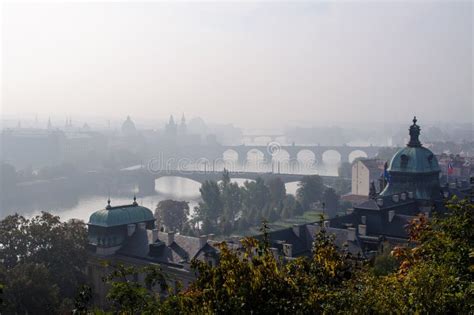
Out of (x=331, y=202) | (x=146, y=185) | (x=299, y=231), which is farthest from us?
(x=146, y=185)

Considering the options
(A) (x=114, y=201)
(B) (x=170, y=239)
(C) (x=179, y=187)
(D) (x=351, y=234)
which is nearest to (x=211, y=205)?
(B) (x=170, y=239)

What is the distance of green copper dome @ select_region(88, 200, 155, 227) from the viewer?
31.6 m

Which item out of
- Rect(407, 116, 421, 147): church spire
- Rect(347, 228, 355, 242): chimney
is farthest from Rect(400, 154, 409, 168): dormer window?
Rect(347, 228, 355, 242): chimney

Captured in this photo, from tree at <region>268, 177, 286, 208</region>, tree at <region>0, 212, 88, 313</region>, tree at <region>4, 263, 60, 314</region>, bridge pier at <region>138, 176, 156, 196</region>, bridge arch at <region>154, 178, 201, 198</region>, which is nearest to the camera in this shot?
tree at <region>4, 263, 60, 314</region>

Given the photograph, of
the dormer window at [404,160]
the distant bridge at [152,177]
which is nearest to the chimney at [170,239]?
the dormer window at [404,160]

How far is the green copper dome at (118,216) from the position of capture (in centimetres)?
3160

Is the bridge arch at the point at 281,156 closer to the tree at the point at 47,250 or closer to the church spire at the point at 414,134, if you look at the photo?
the church spire at the point at 414,134

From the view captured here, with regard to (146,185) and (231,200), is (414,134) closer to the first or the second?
(231,200)

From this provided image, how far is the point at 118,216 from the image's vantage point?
32031 mm

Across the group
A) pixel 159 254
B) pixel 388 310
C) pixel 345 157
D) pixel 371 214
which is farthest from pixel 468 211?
pixel 345 157

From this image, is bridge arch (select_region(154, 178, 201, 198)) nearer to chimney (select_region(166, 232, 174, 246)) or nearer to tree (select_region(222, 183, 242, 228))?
tree (select_region(222, 183, 242, 228))

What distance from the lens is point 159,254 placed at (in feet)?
95.5

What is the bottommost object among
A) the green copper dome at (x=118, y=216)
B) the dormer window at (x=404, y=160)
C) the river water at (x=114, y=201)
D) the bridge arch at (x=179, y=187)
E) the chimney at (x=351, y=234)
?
the river water at (x=114, y=201)

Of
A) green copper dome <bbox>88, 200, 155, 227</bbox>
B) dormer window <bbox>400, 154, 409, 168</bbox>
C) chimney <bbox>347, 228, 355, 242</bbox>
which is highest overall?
dormer window <bbox>400, 154, 409, 168</bbox>
